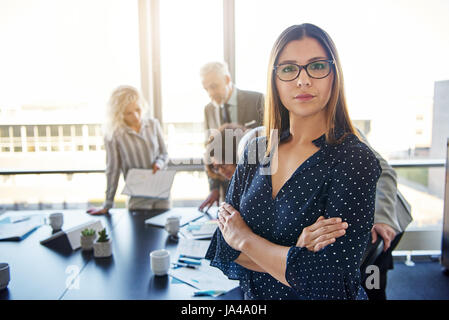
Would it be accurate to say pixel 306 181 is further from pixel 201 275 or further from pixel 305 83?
pixel 201 275

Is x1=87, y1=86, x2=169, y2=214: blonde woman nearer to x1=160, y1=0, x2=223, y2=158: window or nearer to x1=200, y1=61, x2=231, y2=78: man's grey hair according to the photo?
x1=200, y1=61, x2=231, y2=78: man's grey hair

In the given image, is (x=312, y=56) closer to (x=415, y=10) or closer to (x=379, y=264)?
(x=379, y=264)

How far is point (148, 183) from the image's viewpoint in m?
2.16

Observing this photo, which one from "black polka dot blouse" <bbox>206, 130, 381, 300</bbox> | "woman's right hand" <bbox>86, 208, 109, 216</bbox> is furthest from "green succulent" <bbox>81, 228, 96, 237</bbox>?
"black polka dot blouse" <bbox>206, 130, 381, 300</bbox>

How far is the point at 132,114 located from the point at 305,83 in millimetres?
1930

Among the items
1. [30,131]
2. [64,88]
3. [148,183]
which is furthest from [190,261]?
[64,88]

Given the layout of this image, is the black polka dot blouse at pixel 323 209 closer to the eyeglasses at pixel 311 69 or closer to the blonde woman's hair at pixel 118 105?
the eyeglasses at pixel 311 69

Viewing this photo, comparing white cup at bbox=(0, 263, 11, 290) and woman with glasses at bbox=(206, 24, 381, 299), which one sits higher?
woman with glasses at bbox=(206, 24, 381, 299)

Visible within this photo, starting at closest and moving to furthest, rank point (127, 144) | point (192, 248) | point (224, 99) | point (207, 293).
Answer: point (207, 293) → point (192, 248) → point (127, 144) → point (224, 99)

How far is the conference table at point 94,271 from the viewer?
1.22 m

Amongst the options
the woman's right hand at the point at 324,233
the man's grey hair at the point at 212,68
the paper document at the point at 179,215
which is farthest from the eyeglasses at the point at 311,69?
the man's grey hair at the point at 212,68

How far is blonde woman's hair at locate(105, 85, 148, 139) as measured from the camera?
92.4 inches

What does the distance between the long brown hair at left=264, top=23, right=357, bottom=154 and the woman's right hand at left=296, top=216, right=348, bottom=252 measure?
0.60 feet
